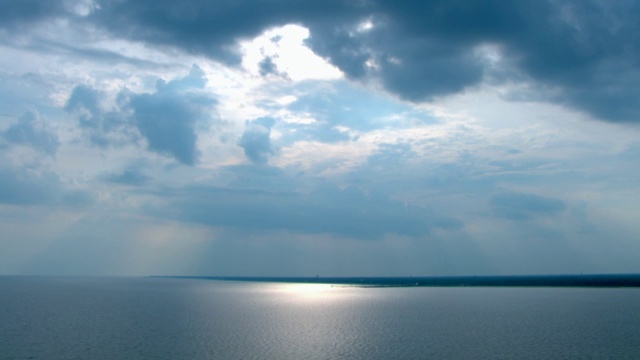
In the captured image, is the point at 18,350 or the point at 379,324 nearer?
the point at 18,350

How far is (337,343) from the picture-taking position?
47.2 meters

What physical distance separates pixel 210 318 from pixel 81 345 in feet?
92.8

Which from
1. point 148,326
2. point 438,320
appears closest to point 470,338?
point 438,320

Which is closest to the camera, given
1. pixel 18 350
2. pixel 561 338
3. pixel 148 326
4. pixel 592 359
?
pixel 592 359

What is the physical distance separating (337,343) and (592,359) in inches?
741

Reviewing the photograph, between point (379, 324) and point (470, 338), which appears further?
point (379, 324)

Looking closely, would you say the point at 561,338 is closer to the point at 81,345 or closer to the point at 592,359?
the point at 592,359

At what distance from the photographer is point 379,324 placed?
63688 millimetres

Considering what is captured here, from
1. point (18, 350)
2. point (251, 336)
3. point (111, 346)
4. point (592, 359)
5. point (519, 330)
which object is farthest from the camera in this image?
point (519, 330)

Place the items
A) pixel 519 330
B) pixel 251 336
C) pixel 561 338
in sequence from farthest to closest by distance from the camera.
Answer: pixel 519 330 < pixel 251 336 < pixel 561 338

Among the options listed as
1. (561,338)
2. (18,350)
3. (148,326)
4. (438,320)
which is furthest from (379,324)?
(18,350)

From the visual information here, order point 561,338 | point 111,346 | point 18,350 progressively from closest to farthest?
point 18,350 < point 111,346 < point 561,338

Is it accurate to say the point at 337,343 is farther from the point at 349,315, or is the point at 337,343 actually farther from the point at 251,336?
the point at 349,315

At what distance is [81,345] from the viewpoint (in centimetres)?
4575
